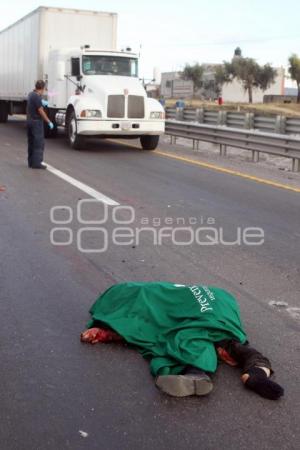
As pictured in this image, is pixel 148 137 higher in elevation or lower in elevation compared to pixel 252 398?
higher

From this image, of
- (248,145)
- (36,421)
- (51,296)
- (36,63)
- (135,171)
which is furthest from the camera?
(36,63)

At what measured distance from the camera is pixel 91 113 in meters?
16.9

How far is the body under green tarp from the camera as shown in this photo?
159 inches

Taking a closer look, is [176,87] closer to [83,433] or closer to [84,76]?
[84,76]

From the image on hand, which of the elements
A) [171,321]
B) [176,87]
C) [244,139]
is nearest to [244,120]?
[244,139]

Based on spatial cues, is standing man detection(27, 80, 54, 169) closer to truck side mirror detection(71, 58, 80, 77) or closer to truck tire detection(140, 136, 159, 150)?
truck side mirror detection(71, 58, 80, 77)

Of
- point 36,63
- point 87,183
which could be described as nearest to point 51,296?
point 87,183

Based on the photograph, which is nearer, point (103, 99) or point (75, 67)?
point (103, 99)

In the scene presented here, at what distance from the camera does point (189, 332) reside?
420 cm

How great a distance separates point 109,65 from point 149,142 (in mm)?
2335

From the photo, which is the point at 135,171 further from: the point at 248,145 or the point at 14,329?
the point at 14,329

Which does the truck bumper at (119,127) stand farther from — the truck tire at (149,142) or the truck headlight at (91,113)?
the truck tire at (149,142)

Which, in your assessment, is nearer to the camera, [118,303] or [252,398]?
[252,398]

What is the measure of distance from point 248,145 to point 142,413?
13.5 meters
